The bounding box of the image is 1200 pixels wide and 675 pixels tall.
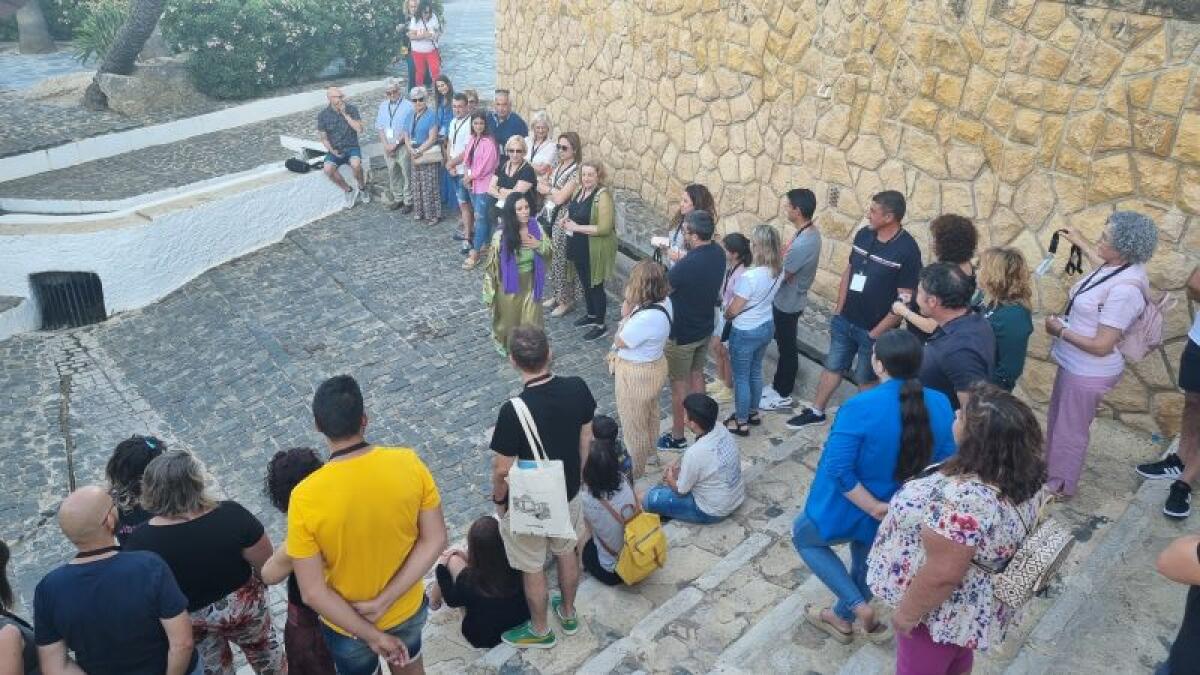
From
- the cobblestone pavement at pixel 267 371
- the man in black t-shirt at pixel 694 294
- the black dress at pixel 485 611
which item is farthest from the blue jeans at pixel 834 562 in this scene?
the cobblestone pavement at pixel 267 371

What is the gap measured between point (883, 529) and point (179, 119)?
1491 cm

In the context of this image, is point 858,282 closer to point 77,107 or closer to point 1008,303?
point 1008,303

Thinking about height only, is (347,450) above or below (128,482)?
above

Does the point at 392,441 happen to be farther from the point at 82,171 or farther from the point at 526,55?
the point at 82,171

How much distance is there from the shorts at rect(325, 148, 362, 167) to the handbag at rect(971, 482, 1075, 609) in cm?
1063

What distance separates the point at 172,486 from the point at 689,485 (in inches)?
115

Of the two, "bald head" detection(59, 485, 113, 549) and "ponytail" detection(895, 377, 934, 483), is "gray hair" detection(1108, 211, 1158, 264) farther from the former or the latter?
"bald head" detection(59, 485, 113, 549)

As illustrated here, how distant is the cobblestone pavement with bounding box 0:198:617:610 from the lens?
794 cm

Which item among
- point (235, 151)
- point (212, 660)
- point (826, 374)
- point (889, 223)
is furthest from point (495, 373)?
point (235, 151)

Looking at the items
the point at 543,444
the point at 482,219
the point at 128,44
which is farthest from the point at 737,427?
the point at 128,44

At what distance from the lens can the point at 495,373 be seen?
29.0 feet

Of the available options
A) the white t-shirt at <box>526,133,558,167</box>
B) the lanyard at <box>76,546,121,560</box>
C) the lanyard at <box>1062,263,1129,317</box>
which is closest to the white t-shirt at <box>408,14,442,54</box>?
the white t-shirt at <box>526,133,558,167</box>

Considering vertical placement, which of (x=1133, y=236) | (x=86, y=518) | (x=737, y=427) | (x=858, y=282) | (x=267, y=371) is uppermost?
(x=1133, y=236)

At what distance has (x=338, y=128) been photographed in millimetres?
12328
